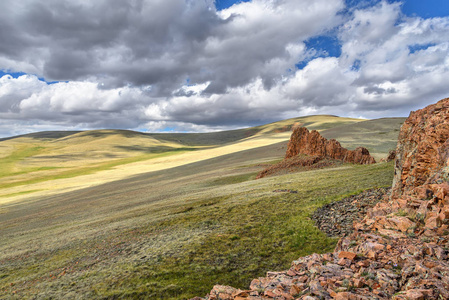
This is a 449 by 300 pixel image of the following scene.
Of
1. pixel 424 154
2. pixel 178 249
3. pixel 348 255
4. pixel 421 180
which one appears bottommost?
pixel 178 249

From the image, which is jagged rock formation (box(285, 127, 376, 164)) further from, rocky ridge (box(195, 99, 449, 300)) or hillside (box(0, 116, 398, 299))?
rocky ridge (box(195, 99, 449, 300))

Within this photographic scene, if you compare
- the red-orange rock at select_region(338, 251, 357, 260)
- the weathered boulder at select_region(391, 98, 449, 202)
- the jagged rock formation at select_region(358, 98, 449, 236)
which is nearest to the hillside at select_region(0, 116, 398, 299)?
the jagged rock formation at select_region(358, 98, 449, 236)

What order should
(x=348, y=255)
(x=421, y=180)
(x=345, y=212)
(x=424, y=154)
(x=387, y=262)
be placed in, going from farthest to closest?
(x=345, y=212) < (x=424, y=154) < (x=421, y=180) < (x=348, y=255) < (x=387, y=262)

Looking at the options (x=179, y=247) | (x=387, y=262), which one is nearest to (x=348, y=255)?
(x=387, y=262)

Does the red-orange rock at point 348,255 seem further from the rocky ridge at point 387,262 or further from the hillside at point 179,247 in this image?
the hillside at point 179,247

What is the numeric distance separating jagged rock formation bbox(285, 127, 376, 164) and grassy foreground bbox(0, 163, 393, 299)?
1698 centimetres

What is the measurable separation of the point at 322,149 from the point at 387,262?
4272 centimetres

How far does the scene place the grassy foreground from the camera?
12086 mm

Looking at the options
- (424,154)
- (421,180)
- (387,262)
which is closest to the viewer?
(387,262)

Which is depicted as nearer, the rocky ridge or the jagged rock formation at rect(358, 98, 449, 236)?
the rocky ridge

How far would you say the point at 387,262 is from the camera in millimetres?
7711

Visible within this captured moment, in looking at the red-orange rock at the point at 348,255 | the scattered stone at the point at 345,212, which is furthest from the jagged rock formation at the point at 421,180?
the scattered stone at the point at 345,212

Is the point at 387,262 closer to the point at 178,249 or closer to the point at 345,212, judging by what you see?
the point at 345,212

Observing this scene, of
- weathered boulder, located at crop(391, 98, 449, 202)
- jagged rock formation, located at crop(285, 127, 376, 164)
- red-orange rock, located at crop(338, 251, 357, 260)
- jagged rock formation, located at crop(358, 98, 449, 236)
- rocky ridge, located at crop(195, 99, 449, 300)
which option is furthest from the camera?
jagged rock formation, located at crop(285, 127, 376, 164)
